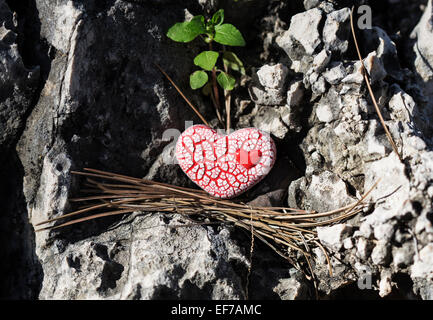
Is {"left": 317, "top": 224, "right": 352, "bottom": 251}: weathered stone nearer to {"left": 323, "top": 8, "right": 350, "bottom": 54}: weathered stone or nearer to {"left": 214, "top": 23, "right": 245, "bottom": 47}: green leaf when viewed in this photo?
{"left": 323, "top": 8, "right": 350, "bottom": 54}: weathered stone

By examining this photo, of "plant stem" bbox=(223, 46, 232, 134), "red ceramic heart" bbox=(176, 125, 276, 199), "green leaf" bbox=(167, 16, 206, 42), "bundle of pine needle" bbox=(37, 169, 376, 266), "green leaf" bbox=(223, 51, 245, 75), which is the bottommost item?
"bundle of pine needle" bbox=(37, 169, 376, 266)

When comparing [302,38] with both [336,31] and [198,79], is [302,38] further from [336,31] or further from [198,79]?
[198,79]

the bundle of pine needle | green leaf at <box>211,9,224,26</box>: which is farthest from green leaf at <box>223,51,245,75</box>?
the bundle of pine needle

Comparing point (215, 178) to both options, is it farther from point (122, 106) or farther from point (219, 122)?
point (122, 106)

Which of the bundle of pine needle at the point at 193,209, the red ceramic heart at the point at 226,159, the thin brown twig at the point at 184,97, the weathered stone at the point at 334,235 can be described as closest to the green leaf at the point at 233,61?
the thin brown twig at the point at 184,97

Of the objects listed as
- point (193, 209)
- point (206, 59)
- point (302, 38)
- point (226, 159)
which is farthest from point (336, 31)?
point (193, 209)

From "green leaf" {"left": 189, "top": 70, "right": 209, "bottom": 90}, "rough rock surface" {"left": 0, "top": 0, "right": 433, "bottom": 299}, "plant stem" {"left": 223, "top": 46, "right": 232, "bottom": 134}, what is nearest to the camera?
"rough rock surface" {"left": 0, "top": 0, "right": 433, "bottom": 299}
